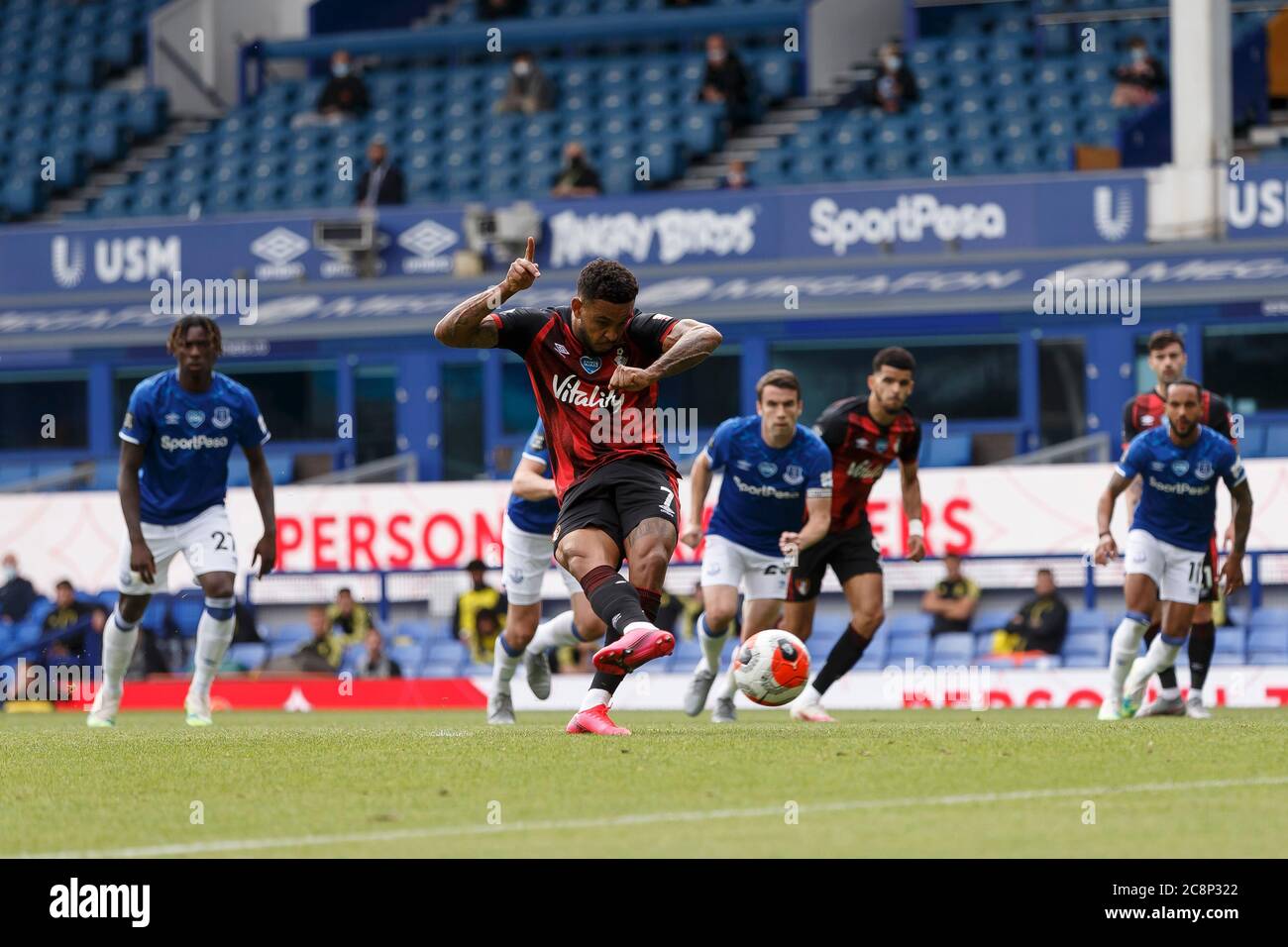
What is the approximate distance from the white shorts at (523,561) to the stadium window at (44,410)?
48.7 ft

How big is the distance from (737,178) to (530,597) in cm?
1359

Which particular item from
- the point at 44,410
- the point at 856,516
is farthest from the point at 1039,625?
the point at 44,410

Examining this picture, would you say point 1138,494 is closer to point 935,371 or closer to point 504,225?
point 935,371

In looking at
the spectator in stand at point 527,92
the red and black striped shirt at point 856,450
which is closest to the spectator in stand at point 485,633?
the red and black striped shirt at point 856,450

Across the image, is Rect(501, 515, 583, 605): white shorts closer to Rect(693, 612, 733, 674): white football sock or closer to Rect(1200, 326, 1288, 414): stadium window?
Rect(693, 612, 733, 674): white football sock

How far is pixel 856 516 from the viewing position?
1303cm

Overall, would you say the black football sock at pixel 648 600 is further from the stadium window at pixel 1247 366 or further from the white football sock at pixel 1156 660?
the stadium window at pixel 1247 366

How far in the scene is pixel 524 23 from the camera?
1235 inches

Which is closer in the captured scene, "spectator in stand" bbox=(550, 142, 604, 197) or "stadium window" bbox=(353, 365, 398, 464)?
"stadium window" bbox=(353, 365, 398, 464)

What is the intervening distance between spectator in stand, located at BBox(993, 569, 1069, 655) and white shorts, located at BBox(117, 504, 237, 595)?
8959 mm

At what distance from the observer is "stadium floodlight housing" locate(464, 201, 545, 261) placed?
24.5m

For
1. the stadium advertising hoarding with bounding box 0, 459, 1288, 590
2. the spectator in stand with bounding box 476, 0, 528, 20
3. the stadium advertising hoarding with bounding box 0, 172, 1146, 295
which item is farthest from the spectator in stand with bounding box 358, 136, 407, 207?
the spectator in stand with bounding box 476, 0, 528, 20
